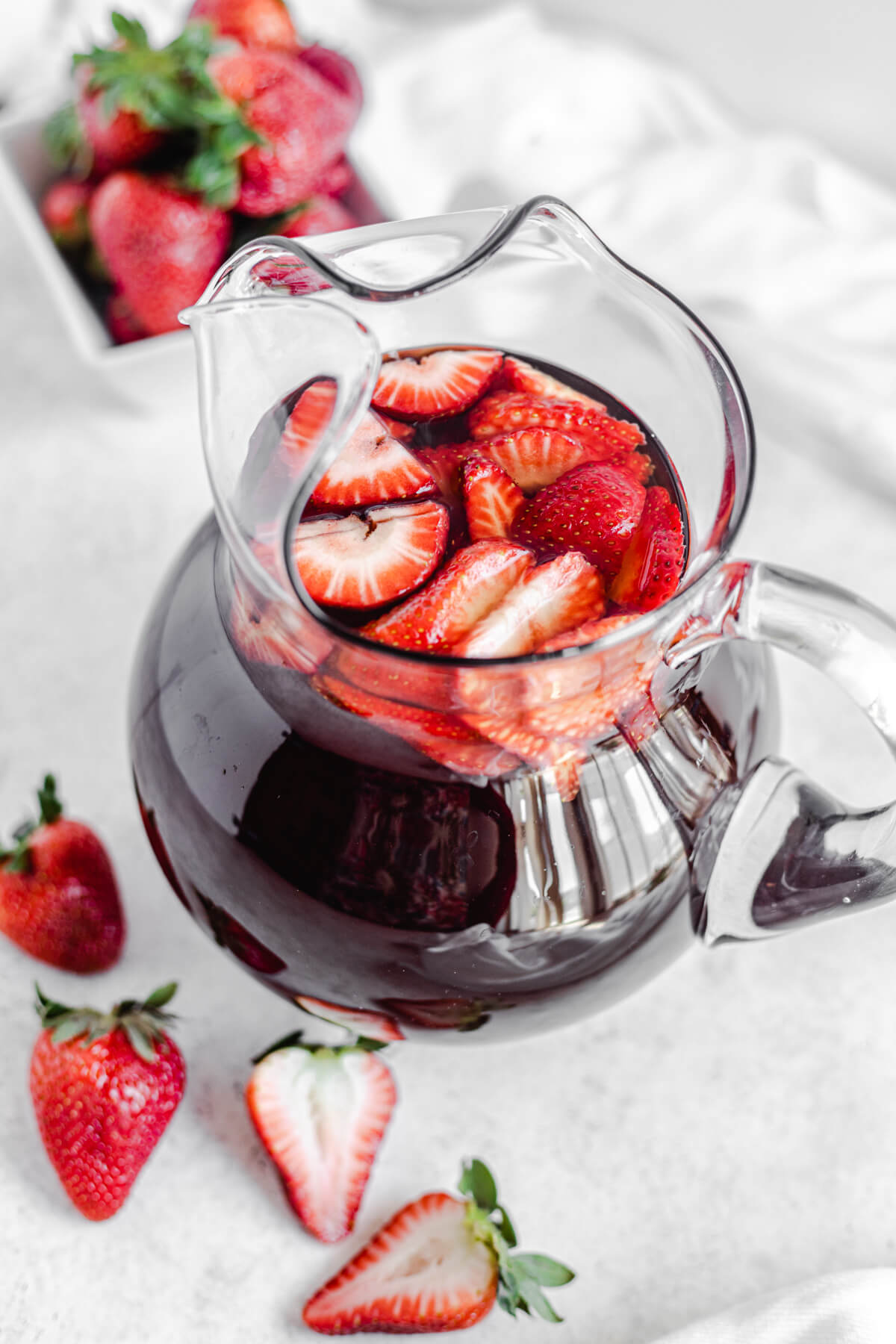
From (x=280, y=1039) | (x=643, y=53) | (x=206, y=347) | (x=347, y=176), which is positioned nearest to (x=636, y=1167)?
(x=280, y=1039)

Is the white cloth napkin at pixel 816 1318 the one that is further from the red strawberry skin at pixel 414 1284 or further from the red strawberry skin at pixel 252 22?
the red strawberry skin at pixel 252 22

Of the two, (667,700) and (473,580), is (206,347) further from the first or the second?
(667,700)

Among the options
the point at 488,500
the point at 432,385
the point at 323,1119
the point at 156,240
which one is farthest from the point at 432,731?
the point at 156,240

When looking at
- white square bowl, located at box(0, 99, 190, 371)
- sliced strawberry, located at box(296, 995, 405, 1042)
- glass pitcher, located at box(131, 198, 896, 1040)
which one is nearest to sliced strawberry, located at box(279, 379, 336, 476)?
glass pitcher, located at box(131, 198, 896, 1040)

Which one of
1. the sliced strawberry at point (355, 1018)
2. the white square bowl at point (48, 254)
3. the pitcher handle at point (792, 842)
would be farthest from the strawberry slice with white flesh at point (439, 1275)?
the white square bowl at point (48, 254)

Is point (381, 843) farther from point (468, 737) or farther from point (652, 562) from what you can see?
point (652, 562)

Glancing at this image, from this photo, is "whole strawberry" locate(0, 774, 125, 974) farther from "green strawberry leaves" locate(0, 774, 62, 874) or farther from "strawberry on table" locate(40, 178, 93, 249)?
"strawberry on table" locate(40, 178, 93, 249)
